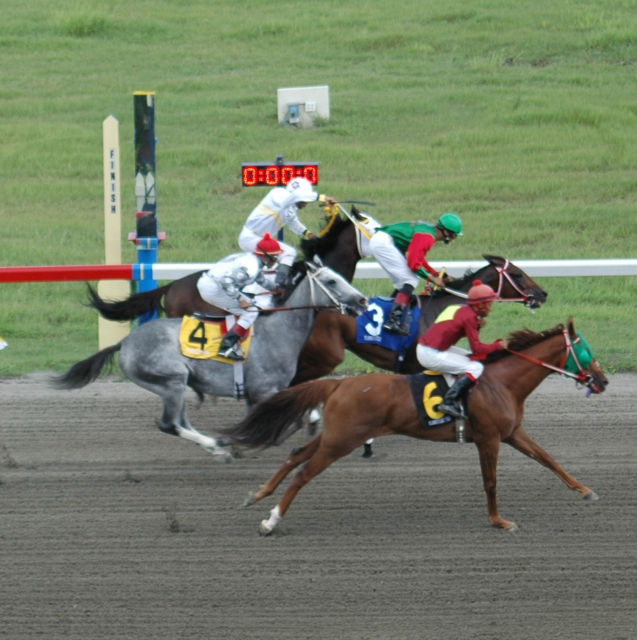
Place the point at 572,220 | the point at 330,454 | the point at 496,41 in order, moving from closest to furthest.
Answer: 1. the point at 330,454
2. the point at 572,220
3. the point at 496,41

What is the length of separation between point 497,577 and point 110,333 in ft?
17.1

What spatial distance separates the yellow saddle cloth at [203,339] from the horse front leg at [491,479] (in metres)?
1.82

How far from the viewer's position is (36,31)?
23.8m

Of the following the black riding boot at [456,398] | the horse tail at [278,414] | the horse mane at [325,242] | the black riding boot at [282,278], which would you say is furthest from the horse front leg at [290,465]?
the horse mane at [325,242]

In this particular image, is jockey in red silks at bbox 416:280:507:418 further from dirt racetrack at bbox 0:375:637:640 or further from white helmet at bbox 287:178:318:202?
white helmet at bbox 287:178:318:202

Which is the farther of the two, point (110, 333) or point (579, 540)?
point (110, 333)

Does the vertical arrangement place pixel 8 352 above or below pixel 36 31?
below

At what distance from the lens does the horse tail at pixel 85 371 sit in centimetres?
721

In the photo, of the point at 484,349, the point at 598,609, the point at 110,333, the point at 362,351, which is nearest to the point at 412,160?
the point at 110,333

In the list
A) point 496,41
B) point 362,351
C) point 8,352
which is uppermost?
point 496,41

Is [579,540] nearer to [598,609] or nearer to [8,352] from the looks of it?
[598,609]

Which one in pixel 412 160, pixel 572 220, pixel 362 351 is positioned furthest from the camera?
pixel 412 160

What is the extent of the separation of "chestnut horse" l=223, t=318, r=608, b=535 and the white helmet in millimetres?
2381

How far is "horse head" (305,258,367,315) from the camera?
7.02 meters
